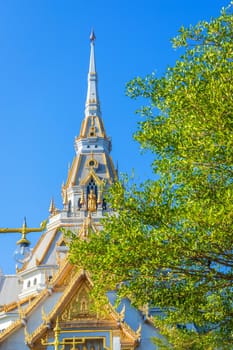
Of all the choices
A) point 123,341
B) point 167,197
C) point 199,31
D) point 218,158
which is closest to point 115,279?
point 167,197

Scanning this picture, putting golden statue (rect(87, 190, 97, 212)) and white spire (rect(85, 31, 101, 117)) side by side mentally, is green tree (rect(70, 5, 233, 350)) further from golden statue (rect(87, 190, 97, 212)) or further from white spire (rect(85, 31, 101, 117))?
white spire (rect(85, 31, 101, 117))

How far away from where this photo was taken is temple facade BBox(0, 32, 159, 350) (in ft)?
81.3

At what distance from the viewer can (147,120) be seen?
1430cm

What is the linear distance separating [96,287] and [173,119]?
3.91 metres

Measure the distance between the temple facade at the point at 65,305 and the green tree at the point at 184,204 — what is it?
1.62 m

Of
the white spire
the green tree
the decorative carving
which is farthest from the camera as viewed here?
the white spire

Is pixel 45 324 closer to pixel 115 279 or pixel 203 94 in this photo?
pixel 115 279

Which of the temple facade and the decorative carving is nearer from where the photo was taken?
the temple facade

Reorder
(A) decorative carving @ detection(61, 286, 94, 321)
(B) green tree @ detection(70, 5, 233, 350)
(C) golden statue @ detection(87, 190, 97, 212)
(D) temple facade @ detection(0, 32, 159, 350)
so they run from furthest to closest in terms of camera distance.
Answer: (C) golden statue @ detection(87, 190, 97, 212), (A) decorative carving @ detection(61, 286, 94, 321), (D) temple facade @ detection(0, 32, 159, 350), (B) green tree @ detection(70, 5, 233, 350)

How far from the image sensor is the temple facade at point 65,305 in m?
24.8

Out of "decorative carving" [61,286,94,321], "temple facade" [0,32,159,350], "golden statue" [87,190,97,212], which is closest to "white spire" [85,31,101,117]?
"temple facade" [0,32,159,350]

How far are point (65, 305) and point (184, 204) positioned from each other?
14.5m

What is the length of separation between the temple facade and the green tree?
63.9 inches

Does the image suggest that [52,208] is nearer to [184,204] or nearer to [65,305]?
[65,305]
